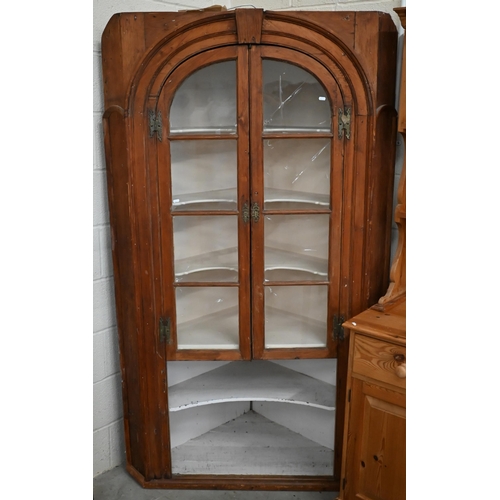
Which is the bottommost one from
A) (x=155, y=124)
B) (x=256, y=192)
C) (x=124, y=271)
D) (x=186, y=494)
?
(x=186, y=494)

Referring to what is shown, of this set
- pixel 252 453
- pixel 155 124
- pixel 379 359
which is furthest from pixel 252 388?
pixel 155 124

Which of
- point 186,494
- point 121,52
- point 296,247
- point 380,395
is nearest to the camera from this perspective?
point 380,395

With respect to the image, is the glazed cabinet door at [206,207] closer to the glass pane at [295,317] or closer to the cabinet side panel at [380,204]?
the glass pane at [295,317]

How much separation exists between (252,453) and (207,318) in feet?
2.39

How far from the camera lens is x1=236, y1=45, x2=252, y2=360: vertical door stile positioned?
74.4 inches

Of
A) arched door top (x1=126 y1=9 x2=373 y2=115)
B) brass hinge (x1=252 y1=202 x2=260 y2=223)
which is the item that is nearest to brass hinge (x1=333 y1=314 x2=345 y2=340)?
brass hinge (x1=252 y1=202 x2=260 y2=223)

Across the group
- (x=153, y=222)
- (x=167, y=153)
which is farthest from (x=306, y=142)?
(x=153, y=222)

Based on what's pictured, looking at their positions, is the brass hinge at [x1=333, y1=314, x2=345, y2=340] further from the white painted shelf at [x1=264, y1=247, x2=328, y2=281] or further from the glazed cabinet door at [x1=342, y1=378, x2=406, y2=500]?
the glazed cabinet door at [x1=342, y1=378, x2=406, y2=500]

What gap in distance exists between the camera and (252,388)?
233 cm

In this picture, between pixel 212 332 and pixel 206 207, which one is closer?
pixel 206 207

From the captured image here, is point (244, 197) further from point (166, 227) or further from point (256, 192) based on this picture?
point (166, 227)

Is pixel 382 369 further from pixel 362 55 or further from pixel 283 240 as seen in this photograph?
pixel 362 55

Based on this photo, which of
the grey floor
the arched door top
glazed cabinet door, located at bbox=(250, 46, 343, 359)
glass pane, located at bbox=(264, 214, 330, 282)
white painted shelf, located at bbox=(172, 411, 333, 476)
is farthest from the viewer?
white painted shelf, located at bbox=(172, 411, 333, 476)

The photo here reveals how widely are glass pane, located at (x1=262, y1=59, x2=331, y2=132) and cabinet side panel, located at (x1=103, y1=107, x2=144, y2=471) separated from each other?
1.83ft
